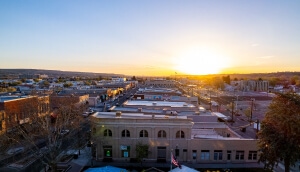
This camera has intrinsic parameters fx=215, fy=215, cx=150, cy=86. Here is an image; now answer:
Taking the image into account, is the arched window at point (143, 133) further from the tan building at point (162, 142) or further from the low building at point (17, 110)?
the low building at point (17, 110)

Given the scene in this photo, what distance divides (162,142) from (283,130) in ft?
47.0

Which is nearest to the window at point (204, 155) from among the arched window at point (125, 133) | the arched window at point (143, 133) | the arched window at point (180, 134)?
the arched window at point (180, 134)

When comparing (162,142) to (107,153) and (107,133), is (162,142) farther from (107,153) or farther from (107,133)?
(107,153)

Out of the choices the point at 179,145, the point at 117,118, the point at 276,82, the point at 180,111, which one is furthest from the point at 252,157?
the point at 276,82

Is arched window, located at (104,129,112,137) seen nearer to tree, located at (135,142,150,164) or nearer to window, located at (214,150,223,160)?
tree, located at (135,142,150,164)

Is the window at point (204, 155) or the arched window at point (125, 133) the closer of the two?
the arched window at point (125, 133)

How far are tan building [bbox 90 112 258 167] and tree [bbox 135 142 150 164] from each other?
3.02ft

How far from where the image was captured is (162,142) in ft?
96.0

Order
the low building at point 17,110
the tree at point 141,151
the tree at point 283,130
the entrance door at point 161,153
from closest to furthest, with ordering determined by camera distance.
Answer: the tree at point 283,130
the tree at point 141,151
the entrance door at point 161,153
the low building at point 17,110

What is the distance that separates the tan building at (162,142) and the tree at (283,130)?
6004 mm

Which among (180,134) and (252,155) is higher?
(180,134)

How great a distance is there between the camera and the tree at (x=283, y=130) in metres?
21.8

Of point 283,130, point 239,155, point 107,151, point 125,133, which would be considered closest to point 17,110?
point 107,151

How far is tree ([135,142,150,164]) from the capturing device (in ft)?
90.0
